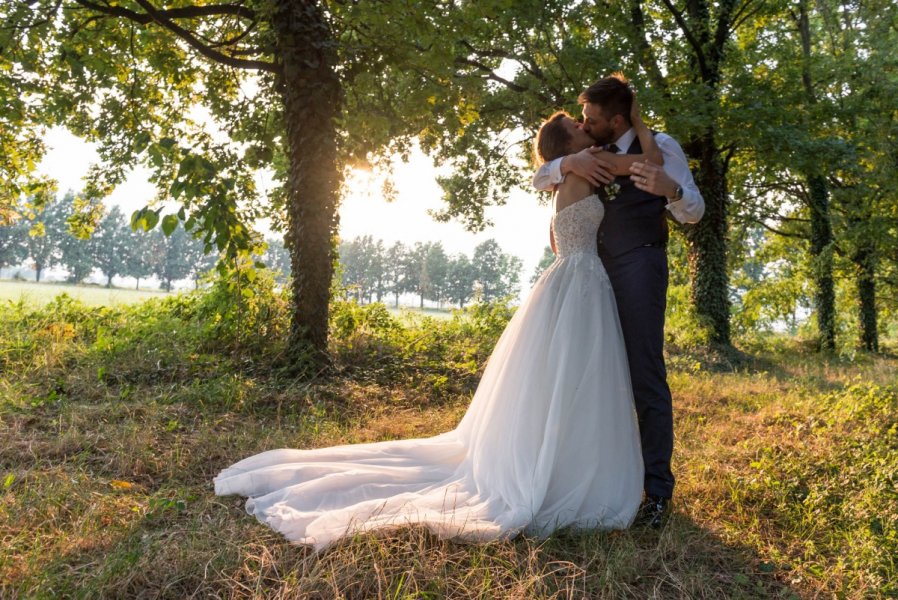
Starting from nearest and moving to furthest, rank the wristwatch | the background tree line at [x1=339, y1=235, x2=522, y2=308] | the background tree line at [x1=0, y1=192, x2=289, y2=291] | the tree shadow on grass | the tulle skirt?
the tree shadow on grass → the tulle skirt → the wristwatch → the background tree line at [x1=0, y1=192, x2=289, y2=291] → the background tree line at [x1=339, y1=235, x2=522, y2=308]

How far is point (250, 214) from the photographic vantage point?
1000 cm

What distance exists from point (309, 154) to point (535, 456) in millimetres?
5642

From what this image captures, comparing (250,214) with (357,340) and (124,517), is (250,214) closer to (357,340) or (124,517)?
(357,340)

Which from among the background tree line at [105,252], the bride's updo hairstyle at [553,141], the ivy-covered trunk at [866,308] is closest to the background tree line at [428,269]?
the background tree line at [105,252]

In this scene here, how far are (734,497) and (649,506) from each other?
2.55 ft

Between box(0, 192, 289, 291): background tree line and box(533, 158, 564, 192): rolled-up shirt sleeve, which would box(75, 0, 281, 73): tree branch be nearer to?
box(533, 158, 564, 192): rolled-up shirt sleeve

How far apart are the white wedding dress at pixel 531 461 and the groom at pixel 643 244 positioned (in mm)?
100

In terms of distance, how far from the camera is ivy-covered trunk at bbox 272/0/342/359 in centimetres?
757

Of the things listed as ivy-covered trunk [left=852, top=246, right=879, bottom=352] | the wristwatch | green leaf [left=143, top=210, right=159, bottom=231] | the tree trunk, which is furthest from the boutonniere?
ivy-covered trunk [left=852, top=246, right=879, bottom=352]

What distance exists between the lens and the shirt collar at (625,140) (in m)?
3.84

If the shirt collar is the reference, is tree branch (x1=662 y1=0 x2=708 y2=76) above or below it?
above

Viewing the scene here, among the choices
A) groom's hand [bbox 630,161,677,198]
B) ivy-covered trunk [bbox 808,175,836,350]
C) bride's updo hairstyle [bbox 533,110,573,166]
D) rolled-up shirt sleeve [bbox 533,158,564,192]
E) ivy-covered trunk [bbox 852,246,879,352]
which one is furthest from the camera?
ivy-covered trunk [bbox 852,246,879,352]

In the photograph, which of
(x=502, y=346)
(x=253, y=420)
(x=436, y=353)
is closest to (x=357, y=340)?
(x=436, y=353)

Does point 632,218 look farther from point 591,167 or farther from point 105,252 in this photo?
point 105,252
